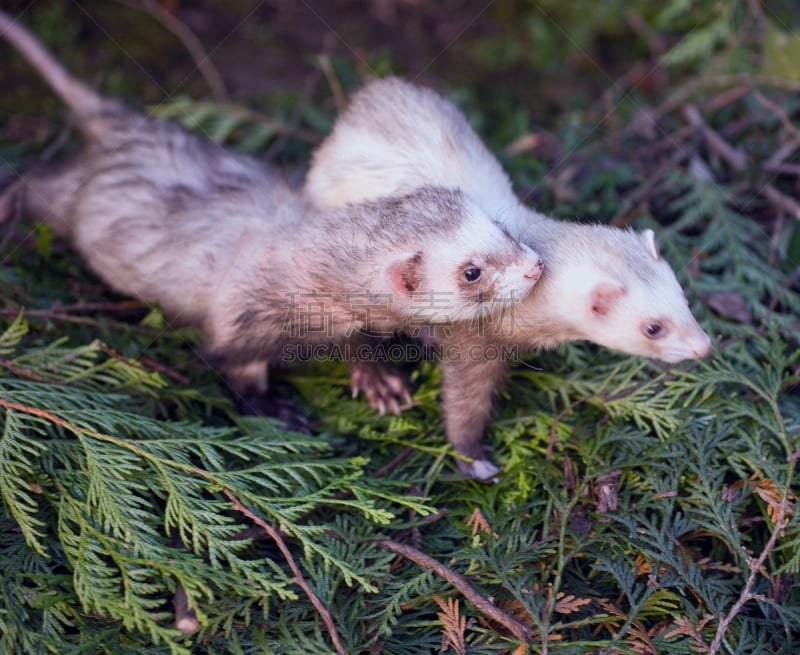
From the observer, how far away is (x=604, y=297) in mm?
2289

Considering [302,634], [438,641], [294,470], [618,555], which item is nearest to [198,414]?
[294,470]

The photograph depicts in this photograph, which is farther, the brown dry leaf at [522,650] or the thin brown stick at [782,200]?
the thin brown stick at [782,200]

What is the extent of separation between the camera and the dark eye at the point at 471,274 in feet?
7.50

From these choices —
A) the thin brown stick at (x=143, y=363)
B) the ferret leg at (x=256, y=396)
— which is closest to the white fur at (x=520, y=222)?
the ferret leg at (x=256, y=396)

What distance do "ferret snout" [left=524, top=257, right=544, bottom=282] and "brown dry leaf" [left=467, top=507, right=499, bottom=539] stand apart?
2.46 feet

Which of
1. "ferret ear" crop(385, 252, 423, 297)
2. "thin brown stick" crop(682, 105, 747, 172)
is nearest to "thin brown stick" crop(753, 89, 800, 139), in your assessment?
"thin brown stick" crop(682, 105, 747, 172)

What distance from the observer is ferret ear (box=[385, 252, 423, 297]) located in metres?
2.30

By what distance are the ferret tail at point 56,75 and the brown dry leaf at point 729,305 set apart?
2.80m

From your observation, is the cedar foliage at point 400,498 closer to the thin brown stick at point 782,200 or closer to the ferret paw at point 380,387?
the ferret paw at point 380,387

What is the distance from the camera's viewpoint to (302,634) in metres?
2.09

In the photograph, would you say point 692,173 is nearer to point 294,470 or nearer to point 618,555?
point 618,555

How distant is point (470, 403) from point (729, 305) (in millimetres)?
1114

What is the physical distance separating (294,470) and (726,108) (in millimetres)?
2766

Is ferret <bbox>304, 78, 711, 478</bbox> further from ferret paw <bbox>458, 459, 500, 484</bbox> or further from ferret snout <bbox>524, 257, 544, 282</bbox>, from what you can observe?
ferret snout <bbox>524, 257, 544, 282</bbox>
